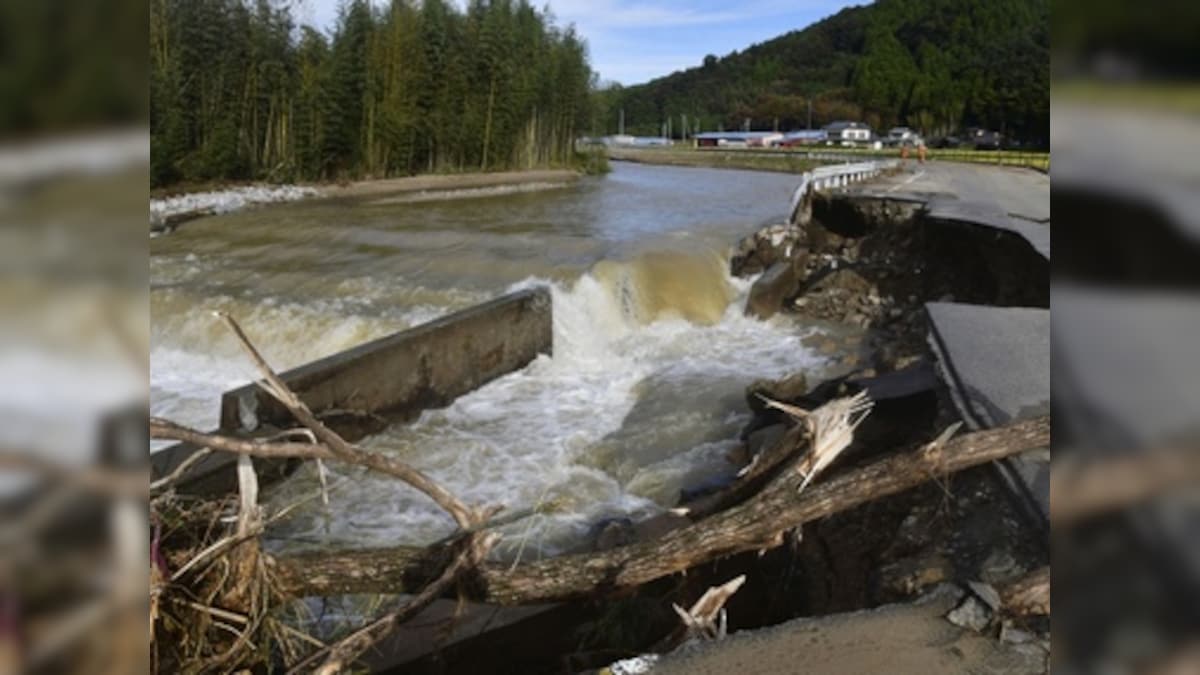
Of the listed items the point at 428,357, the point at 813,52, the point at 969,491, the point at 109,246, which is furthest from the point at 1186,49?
the point at 813,52

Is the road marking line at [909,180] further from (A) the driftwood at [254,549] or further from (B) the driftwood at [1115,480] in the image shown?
(B) the driftwood at [1115,480]

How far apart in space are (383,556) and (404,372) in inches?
218

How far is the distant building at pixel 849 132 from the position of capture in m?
58.9

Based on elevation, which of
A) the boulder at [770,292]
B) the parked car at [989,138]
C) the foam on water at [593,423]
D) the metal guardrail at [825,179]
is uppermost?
the metal guardrail at [825,179]

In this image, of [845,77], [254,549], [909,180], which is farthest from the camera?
[845,77]

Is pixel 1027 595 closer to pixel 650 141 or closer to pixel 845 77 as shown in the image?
pixel 845 77

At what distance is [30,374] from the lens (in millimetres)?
386

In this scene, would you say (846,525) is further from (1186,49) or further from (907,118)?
(907,118)

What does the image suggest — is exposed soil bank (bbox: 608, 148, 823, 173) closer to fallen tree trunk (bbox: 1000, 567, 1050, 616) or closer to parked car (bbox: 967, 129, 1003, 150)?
parked car (bbox: 967, 129, 1003, 150)

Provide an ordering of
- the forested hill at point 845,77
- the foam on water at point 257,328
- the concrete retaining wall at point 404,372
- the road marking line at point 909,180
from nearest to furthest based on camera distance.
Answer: the forested hill at point 845,77
the concrete retaining wall at point 404,372
the foam on water at point 257,328
the road marking line at point 909,180

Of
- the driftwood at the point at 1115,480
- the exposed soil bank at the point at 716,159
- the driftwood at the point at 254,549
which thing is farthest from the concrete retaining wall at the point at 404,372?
the exposed soil bank at the point at 716,159

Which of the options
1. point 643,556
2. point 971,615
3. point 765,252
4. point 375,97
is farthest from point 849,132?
point 971,615

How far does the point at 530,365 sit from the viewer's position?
10789 millimetres

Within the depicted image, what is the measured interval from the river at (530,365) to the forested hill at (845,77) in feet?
9.60
